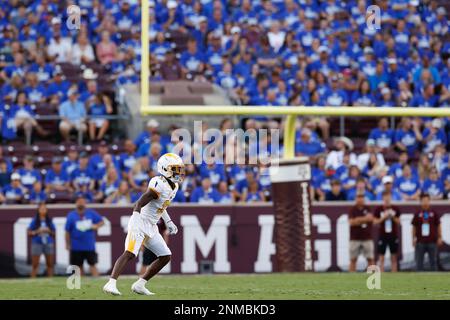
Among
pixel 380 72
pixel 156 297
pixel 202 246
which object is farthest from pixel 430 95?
pixel 156 297

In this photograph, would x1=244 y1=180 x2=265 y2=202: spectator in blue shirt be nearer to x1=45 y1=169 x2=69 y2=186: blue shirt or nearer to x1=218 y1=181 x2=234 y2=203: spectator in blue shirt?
x1=218 y1=181 x2=234 y2=203: spectator in blue shirt

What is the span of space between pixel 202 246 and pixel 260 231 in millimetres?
861

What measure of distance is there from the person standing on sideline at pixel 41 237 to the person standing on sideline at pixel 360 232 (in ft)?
13.7

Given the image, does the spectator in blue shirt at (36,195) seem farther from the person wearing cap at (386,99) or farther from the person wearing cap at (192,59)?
the person wearing cap at (386,99)

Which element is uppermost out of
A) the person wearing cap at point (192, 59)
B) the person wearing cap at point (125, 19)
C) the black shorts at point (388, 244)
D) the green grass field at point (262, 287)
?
the person wearing cap at point (125, 19)

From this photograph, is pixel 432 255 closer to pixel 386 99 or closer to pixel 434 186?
pixel 434 186

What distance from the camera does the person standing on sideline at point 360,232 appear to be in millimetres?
18625

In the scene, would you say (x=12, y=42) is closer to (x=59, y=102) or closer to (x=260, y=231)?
(x=59, y=102)

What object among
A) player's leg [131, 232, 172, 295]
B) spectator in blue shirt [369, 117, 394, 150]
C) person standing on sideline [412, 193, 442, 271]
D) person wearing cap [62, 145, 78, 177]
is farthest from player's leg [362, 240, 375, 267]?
player's leg [131, 232, 172, 295]

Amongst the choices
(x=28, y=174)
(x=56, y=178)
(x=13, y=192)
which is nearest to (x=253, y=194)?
(x=56, y=178)

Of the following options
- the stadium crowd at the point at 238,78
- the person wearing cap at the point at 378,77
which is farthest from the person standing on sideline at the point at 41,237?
the person wearing cap at the point at 378,77

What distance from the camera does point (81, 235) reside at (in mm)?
18328

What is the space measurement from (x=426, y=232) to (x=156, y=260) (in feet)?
23.0

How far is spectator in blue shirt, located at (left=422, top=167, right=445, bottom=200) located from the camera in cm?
1964
